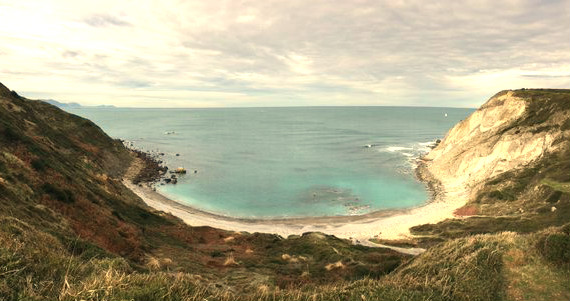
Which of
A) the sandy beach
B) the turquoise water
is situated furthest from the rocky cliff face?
the turquoise water

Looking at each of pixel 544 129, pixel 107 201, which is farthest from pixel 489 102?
pixel 107 201

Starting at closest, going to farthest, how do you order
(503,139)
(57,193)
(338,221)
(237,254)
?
1. (57,193)
2. (237,254)
3. (338,221)
4. (503,139)

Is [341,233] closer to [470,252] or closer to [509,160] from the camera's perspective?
[470,252]

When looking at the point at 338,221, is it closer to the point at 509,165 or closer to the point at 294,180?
the point at 294,180

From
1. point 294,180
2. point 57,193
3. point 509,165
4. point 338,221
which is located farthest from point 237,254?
point 509,165

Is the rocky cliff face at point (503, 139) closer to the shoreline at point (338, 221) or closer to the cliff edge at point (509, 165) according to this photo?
the cliff edge at point (509, 165)

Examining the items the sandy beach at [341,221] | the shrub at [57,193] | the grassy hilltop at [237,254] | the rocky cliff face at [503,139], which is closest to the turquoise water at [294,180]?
the sandy beach at [341,221]

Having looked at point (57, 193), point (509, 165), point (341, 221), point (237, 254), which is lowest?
point (341, 221)
